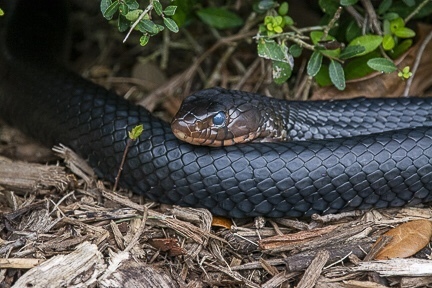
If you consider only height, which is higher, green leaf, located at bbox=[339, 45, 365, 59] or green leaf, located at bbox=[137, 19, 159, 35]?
green leaf, located at bbox=[137, 19, 159, 35]

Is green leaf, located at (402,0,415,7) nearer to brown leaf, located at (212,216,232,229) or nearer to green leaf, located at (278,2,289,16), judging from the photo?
green leaf, located at (278,2,289,16)

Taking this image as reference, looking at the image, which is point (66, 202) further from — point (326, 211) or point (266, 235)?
point (326, 211)

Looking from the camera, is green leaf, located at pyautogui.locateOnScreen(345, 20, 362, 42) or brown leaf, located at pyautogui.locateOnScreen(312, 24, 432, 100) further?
brown leaf, located at pyautogui.locateOnScreen(312, 24, 432, 100)

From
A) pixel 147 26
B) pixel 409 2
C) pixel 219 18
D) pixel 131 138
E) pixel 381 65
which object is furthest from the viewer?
pixel 219 18

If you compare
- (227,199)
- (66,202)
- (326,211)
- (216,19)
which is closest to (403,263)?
(326,211)

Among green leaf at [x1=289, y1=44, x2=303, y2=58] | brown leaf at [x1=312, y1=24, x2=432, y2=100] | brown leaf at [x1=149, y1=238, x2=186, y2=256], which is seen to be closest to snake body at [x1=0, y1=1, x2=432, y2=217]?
brown leaf at [x1=149, y1=238, x2=186, y2=256]

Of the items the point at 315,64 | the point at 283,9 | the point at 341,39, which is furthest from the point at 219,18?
the point at 315,64

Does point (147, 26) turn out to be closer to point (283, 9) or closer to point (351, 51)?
point (283, 9)
